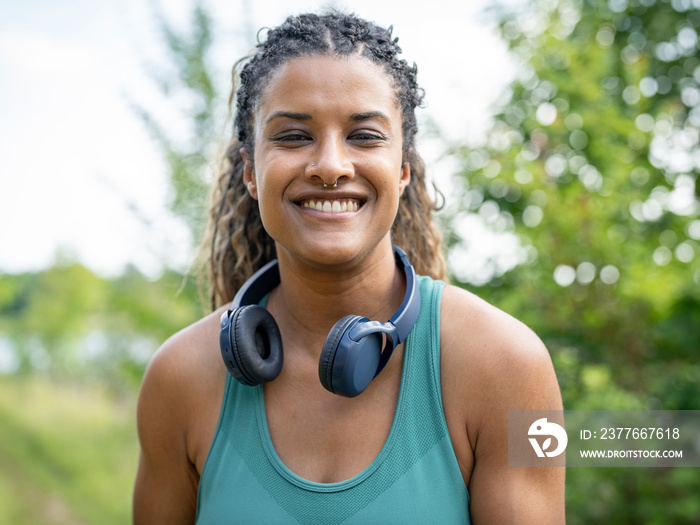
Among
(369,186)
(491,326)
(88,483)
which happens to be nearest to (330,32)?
(369,186)

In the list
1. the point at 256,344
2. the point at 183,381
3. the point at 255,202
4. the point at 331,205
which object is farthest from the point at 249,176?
the point at 183,381

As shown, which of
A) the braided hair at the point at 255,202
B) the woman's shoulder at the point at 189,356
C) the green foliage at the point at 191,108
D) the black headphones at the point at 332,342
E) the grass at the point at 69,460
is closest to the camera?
the black headphones at the point at 332,342

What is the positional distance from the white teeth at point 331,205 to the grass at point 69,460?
4.43m

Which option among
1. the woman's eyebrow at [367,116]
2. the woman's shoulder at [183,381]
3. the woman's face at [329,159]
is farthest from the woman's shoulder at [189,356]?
the woman's eyebrow at [367,116]

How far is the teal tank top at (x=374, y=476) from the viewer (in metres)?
1.64

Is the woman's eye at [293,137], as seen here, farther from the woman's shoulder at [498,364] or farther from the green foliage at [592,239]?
the green foliage at [592,239]

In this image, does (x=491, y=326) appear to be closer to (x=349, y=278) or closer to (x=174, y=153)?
(x=349, y=278)

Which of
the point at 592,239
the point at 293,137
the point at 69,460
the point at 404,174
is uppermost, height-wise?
the point at 592,239

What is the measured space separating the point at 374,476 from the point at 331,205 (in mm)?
737

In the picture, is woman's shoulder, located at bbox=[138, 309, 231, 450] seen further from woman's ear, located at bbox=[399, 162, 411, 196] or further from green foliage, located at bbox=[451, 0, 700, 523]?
green foliage, located at bbox=[451, 0, 700, 523]

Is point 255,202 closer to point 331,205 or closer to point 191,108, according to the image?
point 331,205

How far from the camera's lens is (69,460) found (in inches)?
236

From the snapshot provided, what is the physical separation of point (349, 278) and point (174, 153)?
2.80 meters

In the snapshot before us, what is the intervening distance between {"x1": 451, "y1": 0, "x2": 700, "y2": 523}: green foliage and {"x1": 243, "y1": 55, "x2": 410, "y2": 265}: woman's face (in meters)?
1.78
